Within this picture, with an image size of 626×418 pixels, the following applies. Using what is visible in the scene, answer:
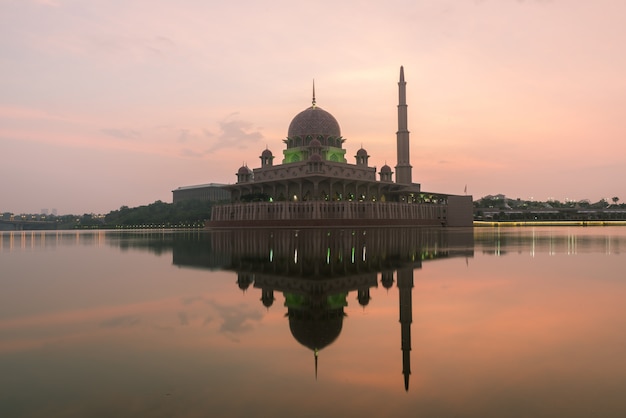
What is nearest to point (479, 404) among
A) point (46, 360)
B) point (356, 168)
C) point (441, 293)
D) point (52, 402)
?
point (52, 402)

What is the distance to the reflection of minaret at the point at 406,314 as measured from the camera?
5.24 meters

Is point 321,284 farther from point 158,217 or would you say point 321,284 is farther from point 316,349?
point 158,217

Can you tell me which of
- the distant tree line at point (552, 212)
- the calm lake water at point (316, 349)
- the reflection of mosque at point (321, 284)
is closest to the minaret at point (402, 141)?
the distant tree line at point (552, 212)

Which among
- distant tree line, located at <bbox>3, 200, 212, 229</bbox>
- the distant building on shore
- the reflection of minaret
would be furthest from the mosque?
the distant building on shore

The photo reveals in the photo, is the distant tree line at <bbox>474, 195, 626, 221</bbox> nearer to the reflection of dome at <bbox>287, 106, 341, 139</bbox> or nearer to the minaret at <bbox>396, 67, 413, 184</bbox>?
the minaret at <bbox>396, 67, 413, 184</bbox>

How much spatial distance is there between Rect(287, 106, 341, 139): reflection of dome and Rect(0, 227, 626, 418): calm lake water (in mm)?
75530

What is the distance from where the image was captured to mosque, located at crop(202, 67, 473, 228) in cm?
7175

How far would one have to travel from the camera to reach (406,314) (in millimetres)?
8078

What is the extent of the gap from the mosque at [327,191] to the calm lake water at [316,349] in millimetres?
58160

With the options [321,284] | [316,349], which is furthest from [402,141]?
[316,349]

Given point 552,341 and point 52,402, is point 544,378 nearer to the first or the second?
point 552,341

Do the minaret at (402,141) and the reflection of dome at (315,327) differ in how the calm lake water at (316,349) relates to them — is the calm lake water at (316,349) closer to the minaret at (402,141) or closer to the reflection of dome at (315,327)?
the reflection of dome at (315,327)

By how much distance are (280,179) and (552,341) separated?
237 ft

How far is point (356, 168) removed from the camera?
3371 inches
